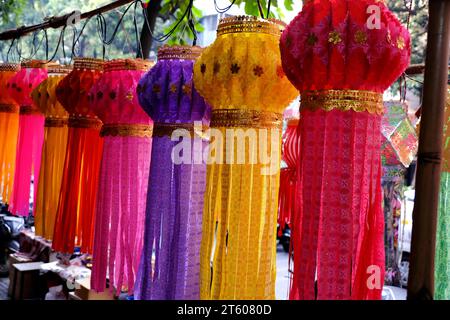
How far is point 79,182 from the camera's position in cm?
214

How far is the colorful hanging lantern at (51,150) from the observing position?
234 centimetres

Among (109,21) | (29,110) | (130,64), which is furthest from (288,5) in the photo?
(109,21)

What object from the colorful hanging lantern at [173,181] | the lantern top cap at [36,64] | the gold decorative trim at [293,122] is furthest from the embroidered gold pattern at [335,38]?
the lantern top cap at [36,64]

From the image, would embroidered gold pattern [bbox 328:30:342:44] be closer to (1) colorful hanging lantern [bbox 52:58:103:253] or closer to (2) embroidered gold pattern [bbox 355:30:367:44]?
(2) embroidered gold pattern [bbox 355:30:367:44]

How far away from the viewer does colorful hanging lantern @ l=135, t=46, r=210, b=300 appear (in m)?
1.50

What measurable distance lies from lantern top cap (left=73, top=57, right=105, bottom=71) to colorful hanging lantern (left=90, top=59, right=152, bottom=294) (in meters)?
0.19

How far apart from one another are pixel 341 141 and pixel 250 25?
389 millimetres

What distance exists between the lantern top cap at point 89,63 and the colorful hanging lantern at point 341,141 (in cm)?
117

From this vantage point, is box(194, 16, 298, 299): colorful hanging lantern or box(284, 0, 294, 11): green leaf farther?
box(284, 0, 294, 11): green leaf

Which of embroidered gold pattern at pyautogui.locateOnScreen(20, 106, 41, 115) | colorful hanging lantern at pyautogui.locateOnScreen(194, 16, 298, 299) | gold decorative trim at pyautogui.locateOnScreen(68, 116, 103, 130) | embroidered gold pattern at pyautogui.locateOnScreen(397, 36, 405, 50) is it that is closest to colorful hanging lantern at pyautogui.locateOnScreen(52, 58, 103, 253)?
gold decorative trim at pyautogui.locateOnScreen(68, 116, 103, 130)

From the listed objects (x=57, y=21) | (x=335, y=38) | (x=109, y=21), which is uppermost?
(x=109, y=21)

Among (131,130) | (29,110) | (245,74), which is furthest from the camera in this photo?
(29,110)

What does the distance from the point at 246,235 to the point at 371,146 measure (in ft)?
1.28

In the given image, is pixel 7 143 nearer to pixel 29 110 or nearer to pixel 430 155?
pixel 29 110
